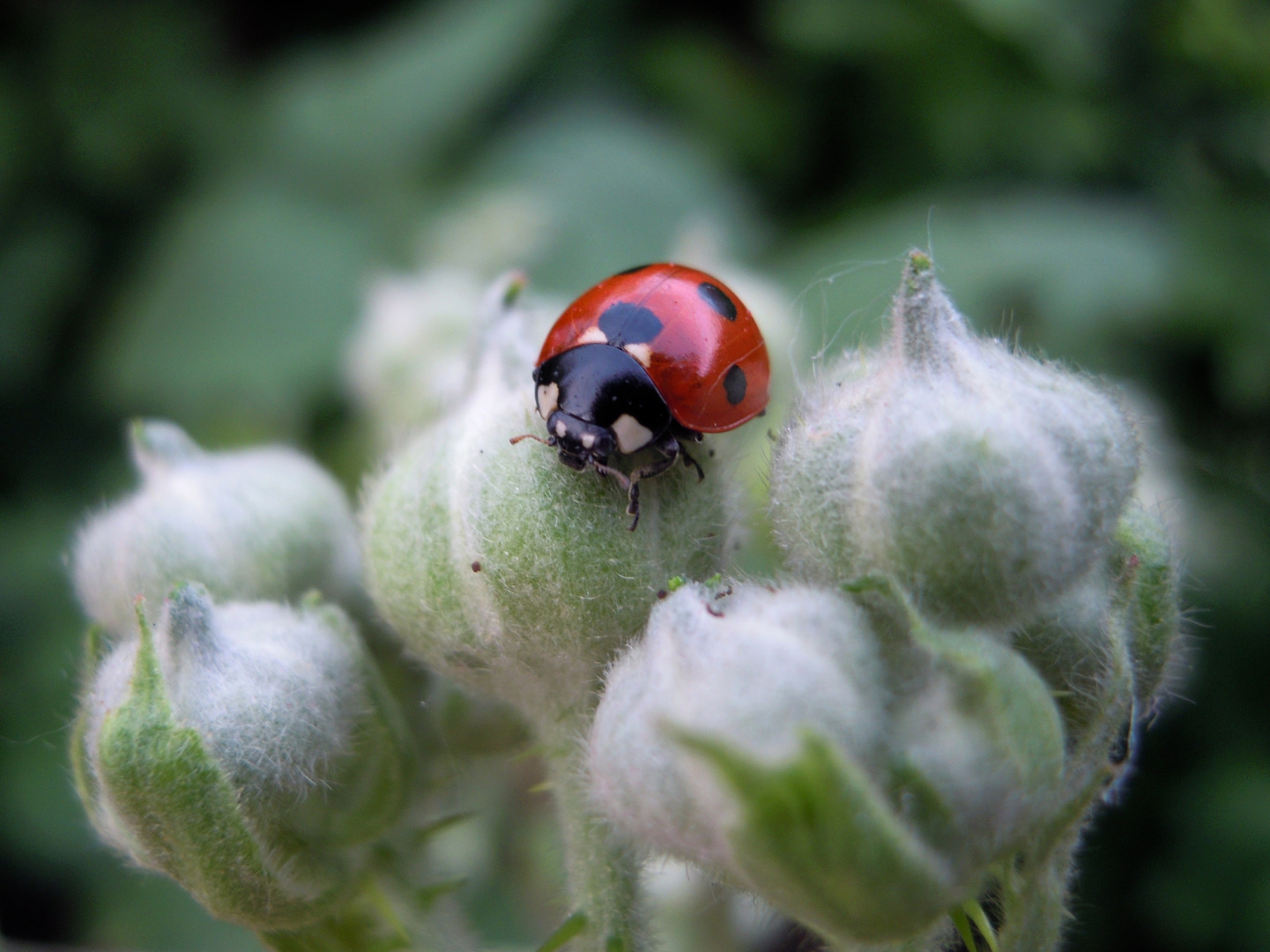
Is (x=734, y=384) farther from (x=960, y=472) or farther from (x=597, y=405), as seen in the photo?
(x=960, y=472)

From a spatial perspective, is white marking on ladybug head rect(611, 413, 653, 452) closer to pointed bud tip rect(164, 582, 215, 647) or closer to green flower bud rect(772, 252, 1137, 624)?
green flower bud rect(772, 252, 1137, 624)

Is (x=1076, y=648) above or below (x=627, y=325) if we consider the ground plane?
below

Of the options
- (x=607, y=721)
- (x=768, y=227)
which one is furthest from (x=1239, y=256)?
(x=607, y=721)

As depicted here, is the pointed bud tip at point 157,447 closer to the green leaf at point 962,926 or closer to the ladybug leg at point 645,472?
the ladybug leg at point 645,472

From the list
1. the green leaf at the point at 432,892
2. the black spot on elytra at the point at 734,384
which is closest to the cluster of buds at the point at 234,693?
the green leaf at the point at 432,892

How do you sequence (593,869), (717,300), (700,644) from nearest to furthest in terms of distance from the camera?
(700,644) < (593,869) < (717,300)

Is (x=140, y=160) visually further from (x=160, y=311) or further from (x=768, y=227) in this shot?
(x=768, y=227)

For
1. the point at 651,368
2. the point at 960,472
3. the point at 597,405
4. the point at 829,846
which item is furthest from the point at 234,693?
the point at 960,472

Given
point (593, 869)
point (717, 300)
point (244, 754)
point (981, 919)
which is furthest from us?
point (717, 300)
